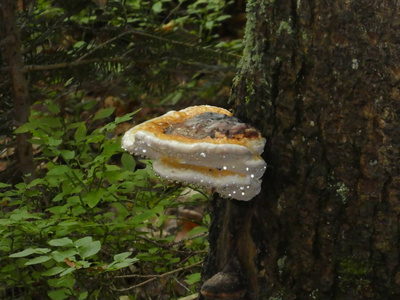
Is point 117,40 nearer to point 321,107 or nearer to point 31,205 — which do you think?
point 31,205

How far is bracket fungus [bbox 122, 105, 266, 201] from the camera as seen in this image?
5.61 feet

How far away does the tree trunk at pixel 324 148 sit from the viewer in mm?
1766

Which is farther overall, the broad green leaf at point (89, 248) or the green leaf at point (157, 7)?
the green leaf at point (157, 7)

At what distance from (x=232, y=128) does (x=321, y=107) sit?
0.30m

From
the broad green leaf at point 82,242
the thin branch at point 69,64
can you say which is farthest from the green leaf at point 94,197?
the thin branch at point 69,64

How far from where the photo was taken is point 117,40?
12.9 feet

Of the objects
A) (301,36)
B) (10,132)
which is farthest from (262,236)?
(10,132)

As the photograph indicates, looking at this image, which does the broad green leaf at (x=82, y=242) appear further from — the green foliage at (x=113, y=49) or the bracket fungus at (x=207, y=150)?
the green foliage at (x=113, y=49)

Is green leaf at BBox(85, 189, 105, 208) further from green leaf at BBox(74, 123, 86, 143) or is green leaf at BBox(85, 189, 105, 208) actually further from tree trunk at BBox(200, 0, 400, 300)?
tree trunk at BBox(200, 0, 400, 300)

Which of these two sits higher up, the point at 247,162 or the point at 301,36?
the point at 301,36

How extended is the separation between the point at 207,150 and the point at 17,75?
224 centimetres

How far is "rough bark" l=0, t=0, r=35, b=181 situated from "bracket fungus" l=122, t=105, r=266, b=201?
1796 mm

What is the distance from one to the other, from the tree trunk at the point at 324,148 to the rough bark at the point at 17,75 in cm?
193

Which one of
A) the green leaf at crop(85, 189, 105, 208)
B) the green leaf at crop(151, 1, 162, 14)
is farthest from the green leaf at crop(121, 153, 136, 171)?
the green leaf at crop(151, 1, 162, 14)
